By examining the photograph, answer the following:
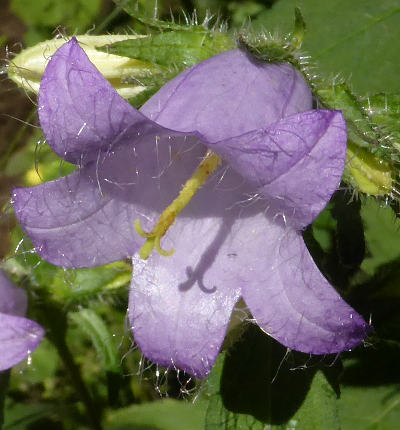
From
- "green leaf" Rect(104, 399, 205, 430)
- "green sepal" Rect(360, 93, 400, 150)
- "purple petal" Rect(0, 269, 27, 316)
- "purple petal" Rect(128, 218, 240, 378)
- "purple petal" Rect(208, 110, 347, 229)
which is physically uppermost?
"purple petal" Rect(208, 110, 347, 229)

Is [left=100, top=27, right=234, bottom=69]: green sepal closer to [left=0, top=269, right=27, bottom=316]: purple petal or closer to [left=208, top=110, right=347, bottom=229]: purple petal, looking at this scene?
[left=208, top=110, right=347, bottom=229]: purple petal

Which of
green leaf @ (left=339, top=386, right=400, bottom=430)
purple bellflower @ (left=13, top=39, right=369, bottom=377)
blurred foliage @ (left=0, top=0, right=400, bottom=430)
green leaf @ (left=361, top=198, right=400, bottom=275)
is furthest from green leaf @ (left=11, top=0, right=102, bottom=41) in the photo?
green leaf @ (left=339, top=386, right=400, bottom=430)

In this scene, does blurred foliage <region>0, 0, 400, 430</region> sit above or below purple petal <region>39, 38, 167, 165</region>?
below

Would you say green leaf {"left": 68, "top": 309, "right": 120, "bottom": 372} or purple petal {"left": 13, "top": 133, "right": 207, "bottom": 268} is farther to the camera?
green leaf {"left": 68, "top": 309, "right": 120, "bottom": 372}

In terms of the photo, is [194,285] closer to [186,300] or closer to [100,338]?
[186,300]

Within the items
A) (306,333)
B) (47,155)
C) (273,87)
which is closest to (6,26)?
(47,155)

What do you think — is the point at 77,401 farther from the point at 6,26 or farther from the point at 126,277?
the point at 6,26

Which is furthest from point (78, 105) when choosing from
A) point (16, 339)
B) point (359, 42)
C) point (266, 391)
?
point (359, 42)

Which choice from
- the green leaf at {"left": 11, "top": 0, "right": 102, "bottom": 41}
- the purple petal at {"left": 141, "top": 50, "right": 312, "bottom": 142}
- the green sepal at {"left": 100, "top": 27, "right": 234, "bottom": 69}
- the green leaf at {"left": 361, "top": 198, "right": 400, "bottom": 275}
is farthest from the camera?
the green leaf at {"left": 11, "top": 0, "right": 102, "bottom": 41}
